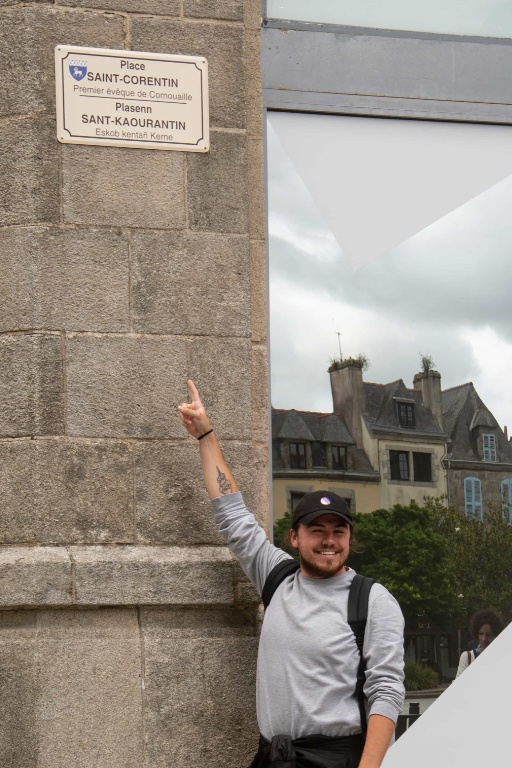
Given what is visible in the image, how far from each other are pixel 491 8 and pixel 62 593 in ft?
11.3

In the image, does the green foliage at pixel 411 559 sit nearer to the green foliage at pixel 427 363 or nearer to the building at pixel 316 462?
the building at pixel 316 462

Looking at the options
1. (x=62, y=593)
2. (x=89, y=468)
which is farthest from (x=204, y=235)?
(x=62, y=593)

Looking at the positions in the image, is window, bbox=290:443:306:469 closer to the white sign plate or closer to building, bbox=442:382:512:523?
building, bbox=442:382:512:523

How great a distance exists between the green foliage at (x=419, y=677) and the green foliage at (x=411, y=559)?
20 cm

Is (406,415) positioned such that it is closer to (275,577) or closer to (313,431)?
(313,431)

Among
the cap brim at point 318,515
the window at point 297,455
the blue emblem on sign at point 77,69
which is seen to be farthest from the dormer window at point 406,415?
the blue emblem on sign at point 77,69

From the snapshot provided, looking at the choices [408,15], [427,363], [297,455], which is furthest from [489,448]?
[408,15]

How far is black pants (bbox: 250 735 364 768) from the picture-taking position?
3.93m

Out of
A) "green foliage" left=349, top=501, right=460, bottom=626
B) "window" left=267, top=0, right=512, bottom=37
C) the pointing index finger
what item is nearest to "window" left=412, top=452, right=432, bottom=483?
"green foliage" left=349, top=501, right=460, bottom=626

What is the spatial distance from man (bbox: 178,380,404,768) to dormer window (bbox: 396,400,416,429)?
1.07 meters

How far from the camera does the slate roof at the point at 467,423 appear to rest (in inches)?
212

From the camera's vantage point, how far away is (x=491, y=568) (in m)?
5.30

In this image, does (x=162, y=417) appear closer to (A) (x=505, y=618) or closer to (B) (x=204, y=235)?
(B) (x=204, y=235)

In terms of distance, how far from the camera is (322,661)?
159 inches
